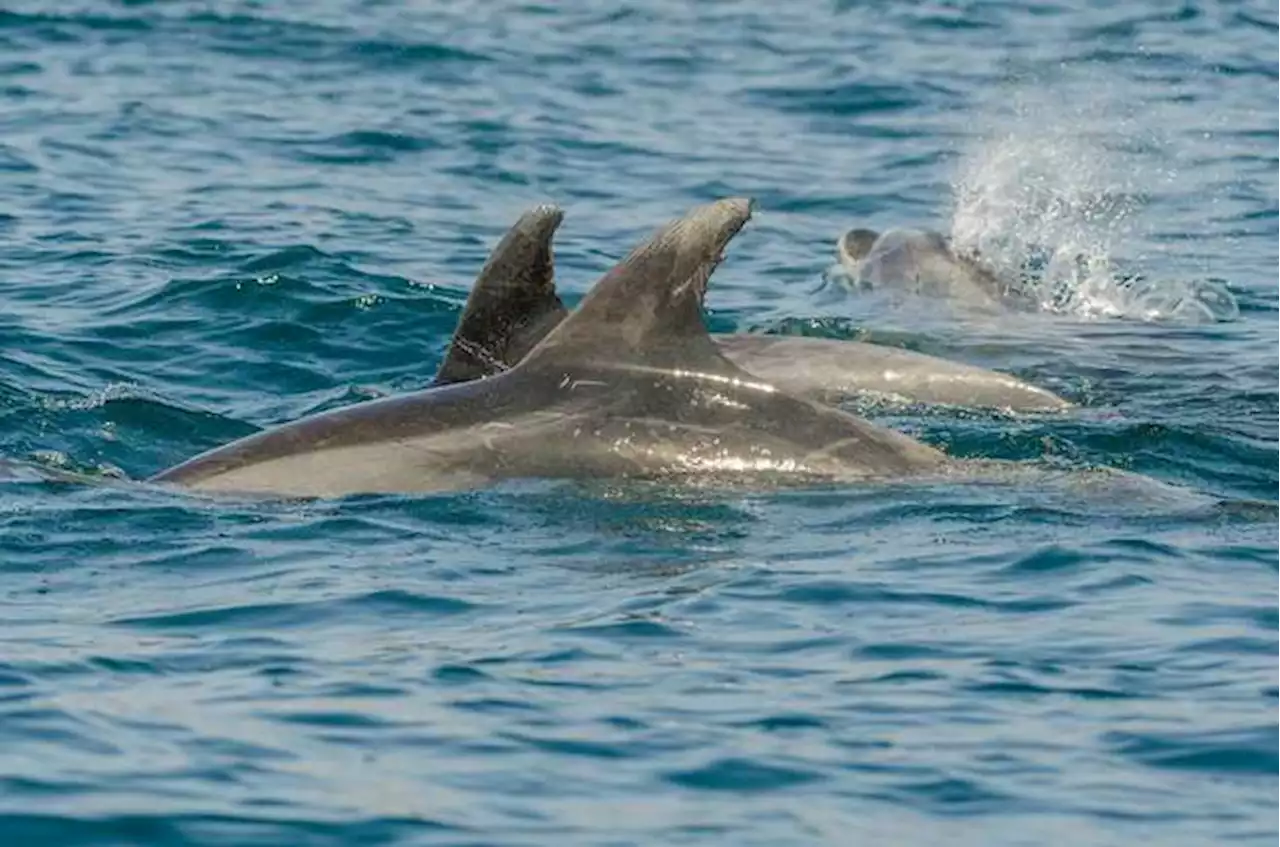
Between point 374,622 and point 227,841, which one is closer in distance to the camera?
point 227,841

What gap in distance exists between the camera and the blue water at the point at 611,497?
822 centimetres

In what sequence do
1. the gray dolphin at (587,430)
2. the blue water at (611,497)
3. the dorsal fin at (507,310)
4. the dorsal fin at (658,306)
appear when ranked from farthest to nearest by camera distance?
the dorsal fin at (507,310), the gray dolphin at (587,430), the dorsal fin at (658,306), the blue water at (611,497)

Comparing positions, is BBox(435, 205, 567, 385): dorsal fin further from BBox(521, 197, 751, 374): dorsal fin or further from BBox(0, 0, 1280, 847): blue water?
BBox(0, 0, 1280, 847): blue water

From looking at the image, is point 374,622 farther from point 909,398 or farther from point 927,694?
point 909,398

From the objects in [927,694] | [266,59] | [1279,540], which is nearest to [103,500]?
[927,694]

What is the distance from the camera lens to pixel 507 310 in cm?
1252

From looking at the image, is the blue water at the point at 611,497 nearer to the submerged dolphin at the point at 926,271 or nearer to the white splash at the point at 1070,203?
the white splash at the point at 1070,203

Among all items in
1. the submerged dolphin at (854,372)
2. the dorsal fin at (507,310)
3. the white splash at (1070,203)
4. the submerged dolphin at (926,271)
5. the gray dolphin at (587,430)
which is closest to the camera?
the gray dolphin at (587,430)

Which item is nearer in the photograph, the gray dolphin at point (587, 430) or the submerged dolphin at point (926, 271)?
the gray dolphin at point (587, 430)

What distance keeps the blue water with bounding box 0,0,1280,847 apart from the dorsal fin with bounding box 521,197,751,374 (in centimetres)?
58

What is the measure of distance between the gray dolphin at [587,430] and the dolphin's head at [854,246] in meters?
7.43

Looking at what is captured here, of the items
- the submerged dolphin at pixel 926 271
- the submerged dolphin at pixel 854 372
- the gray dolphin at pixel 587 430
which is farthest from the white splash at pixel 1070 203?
the gray dolphin at pixel 587 430

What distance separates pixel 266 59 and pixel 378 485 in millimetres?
15835

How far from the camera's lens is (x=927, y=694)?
29.6 feet
